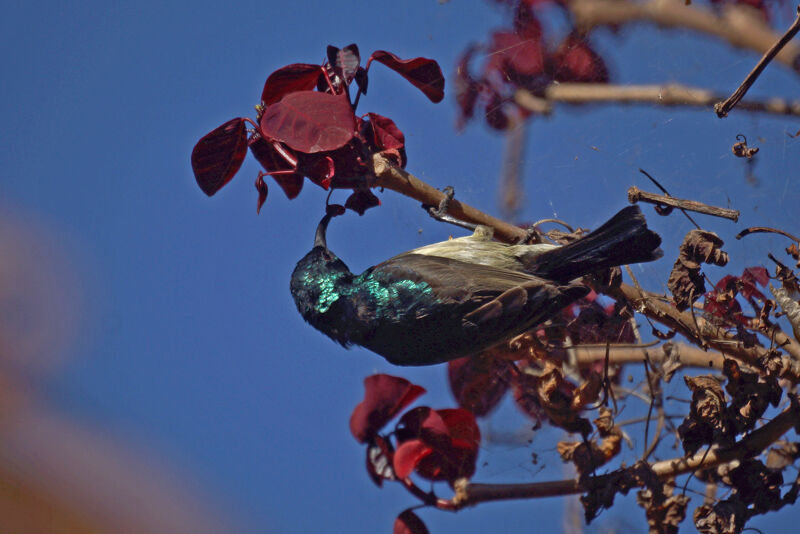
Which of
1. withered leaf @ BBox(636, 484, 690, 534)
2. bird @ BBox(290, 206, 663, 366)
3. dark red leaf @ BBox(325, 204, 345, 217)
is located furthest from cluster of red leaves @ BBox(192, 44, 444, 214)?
withered leaf @ BBox(636, 484, 690, 534)

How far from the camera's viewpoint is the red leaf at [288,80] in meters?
2.41

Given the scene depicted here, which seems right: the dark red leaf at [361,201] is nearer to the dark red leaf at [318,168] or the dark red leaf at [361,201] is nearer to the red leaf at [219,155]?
the dark red leaf at [318,168]

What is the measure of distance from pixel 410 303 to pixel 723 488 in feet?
3.79

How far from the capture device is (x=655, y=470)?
2.44 m

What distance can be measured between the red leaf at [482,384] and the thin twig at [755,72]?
1.20 m

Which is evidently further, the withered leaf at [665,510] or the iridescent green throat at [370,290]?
the iridescent green throat at [370,290]

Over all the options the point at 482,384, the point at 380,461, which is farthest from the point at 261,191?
the point at 482,384

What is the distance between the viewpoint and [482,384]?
3035 millimetres

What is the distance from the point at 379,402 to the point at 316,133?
0.85m

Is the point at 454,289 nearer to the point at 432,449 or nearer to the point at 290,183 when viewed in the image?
the point at 432,449

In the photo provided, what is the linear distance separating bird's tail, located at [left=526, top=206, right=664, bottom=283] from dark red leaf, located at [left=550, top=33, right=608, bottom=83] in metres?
0.46

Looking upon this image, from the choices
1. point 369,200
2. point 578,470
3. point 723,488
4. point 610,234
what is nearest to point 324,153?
point 369,200

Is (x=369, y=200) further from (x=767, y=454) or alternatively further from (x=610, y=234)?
(x=767, y=454)

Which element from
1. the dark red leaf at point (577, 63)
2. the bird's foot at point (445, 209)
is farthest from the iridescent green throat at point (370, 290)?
the dark red leaf at point (577, 63)
